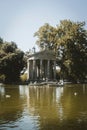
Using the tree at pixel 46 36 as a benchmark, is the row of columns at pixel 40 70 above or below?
below

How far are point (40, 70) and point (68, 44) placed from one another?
10.6m

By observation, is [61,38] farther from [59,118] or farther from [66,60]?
[59,118]

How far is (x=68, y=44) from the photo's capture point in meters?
101

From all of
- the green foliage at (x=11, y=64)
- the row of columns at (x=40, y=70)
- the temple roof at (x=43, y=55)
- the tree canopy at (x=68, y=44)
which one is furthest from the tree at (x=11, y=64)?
the tree canopy at (x=68, y=44)

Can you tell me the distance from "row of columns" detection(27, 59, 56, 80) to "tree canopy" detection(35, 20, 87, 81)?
12.3ft

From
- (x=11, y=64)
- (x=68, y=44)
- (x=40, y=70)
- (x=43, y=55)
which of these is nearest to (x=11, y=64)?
(x=11, y=64)

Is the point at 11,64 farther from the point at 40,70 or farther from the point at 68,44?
the point at 68,44

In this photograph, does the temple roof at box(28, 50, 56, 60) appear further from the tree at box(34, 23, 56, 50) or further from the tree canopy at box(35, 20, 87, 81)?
the tree at box(34, 23, 56, 50)

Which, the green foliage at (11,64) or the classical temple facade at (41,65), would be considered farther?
the classical temple facade at (41,65)

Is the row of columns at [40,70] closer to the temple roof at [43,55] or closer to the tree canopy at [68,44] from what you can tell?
the temple roof at [43,55]

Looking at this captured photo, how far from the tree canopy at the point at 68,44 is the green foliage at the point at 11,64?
547 inches

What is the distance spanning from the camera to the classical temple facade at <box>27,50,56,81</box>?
98.3 metres

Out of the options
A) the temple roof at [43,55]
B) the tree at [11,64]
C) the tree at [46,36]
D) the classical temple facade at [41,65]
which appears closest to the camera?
the tree at [11,64]

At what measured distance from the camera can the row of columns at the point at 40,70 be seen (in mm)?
99188
